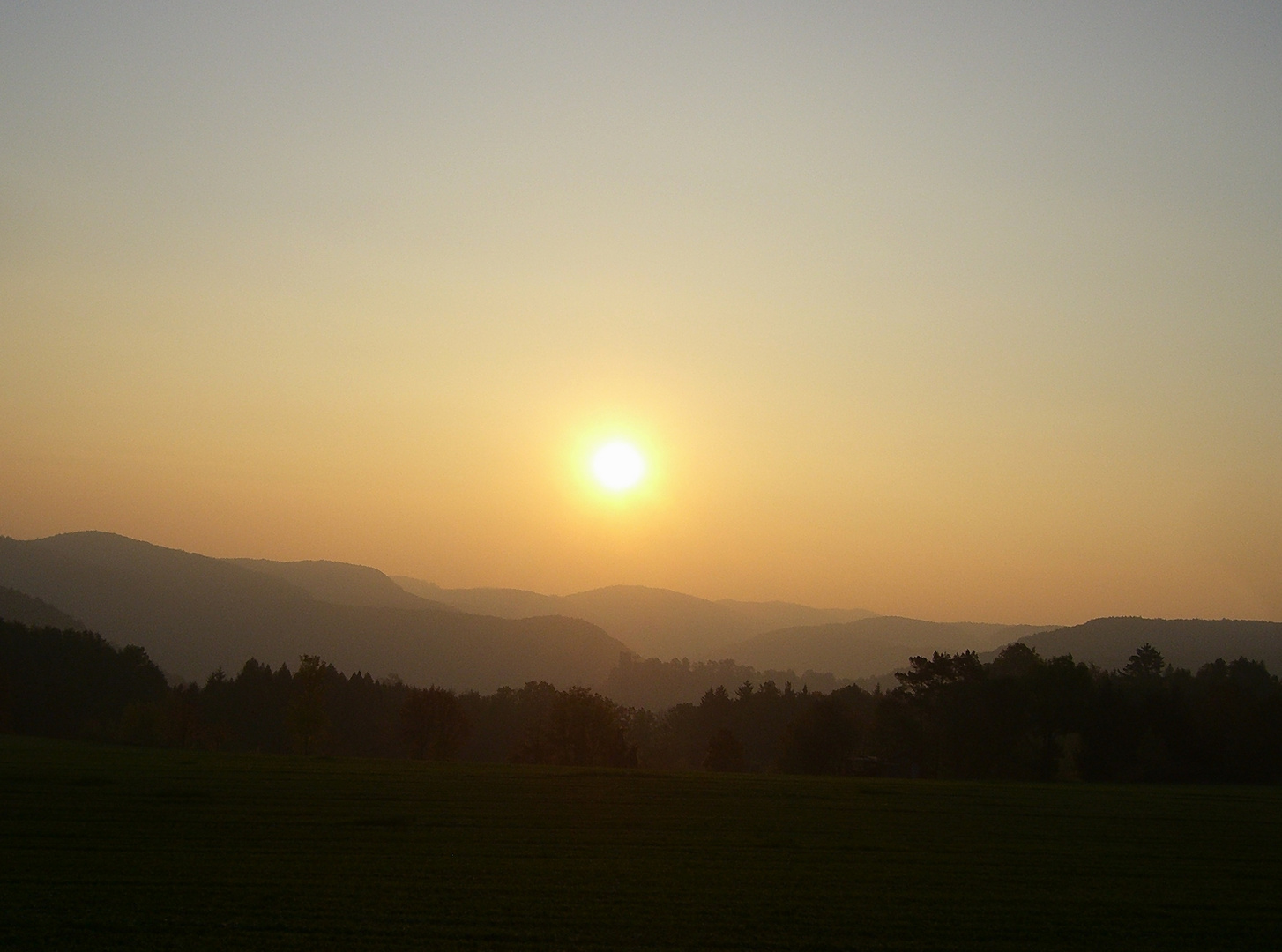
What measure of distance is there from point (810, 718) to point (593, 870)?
82.7 meters

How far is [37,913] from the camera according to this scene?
20.5m

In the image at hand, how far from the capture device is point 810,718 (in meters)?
107

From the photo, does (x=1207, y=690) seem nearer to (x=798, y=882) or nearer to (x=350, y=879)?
(x=798, y=882)

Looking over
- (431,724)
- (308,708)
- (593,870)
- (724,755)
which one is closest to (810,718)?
(724,755)

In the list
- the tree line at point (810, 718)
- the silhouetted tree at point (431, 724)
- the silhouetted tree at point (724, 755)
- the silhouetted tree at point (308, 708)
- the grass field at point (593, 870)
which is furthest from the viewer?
the silhouetted tree at point (724, 755)

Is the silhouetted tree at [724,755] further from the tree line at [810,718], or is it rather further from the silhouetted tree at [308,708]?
the silhouetted tree at [308,708]

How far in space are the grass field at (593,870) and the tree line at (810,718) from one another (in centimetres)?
4100

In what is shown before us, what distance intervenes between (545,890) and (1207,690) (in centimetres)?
10150

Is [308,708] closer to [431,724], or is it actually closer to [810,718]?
[431,724]

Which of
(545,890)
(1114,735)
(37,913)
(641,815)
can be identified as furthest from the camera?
(1114,735)

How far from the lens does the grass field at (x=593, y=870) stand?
67.3 feet

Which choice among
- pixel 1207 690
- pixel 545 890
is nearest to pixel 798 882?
pixel 545 890

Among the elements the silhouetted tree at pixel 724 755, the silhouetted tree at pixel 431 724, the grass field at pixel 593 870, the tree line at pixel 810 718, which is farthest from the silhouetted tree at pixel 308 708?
the grass field at pixel 593 870

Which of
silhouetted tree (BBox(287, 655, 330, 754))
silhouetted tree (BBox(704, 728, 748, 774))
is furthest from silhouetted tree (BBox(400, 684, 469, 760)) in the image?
silhouetted tree (BBox(704, 728, 748, 774))
